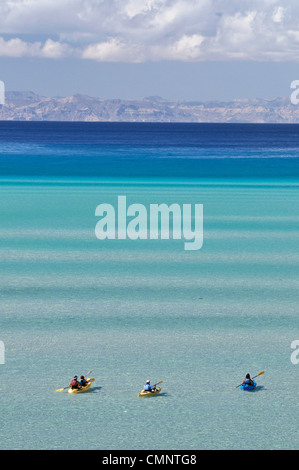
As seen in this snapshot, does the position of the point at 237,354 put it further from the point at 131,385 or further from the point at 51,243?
the point at 51,243

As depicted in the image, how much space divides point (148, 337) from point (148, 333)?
0.41m

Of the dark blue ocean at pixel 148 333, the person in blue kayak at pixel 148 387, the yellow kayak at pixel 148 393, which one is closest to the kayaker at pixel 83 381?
the dark blue ocean at pixel 148 333

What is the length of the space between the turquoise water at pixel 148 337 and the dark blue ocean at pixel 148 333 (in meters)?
0.05

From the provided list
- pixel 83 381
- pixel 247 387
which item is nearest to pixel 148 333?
pixel 83 381

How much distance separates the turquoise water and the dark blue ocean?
5cm

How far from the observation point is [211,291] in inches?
1120

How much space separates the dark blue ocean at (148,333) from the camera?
17.2m

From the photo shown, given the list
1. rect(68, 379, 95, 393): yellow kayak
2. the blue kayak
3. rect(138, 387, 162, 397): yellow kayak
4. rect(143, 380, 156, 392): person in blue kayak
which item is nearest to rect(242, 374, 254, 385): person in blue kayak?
the blue kayak

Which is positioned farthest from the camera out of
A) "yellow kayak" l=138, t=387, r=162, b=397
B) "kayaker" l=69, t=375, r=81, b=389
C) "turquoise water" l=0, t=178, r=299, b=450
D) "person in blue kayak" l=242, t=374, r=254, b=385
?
"person in blue kayak" l=242, t=374, r=254, b=385

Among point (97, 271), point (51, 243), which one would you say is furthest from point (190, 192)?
point (97, 271)

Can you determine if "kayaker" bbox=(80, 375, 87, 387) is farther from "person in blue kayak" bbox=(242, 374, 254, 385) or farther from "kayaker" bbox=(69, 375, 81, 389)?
"person in blue kayak" bbox=(242, 374, 254, 385)

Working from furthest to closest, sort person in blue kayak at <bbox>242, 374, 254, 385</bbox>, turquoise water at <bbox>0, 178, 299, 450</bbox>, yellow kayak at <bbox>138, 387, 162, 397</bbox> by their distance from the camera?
person in blue kayak at <bbox>242, 374, 254, 385</bbox> → yellow kayak at <bbox>138, 387, 162, 397</bbox> → turquoise water at <bbox>0, 178, 299, 450</bbox>

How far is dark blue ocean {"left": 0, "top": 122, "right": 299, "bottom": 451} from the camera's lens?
676 inches

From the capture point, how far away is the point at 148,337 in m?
22.7
